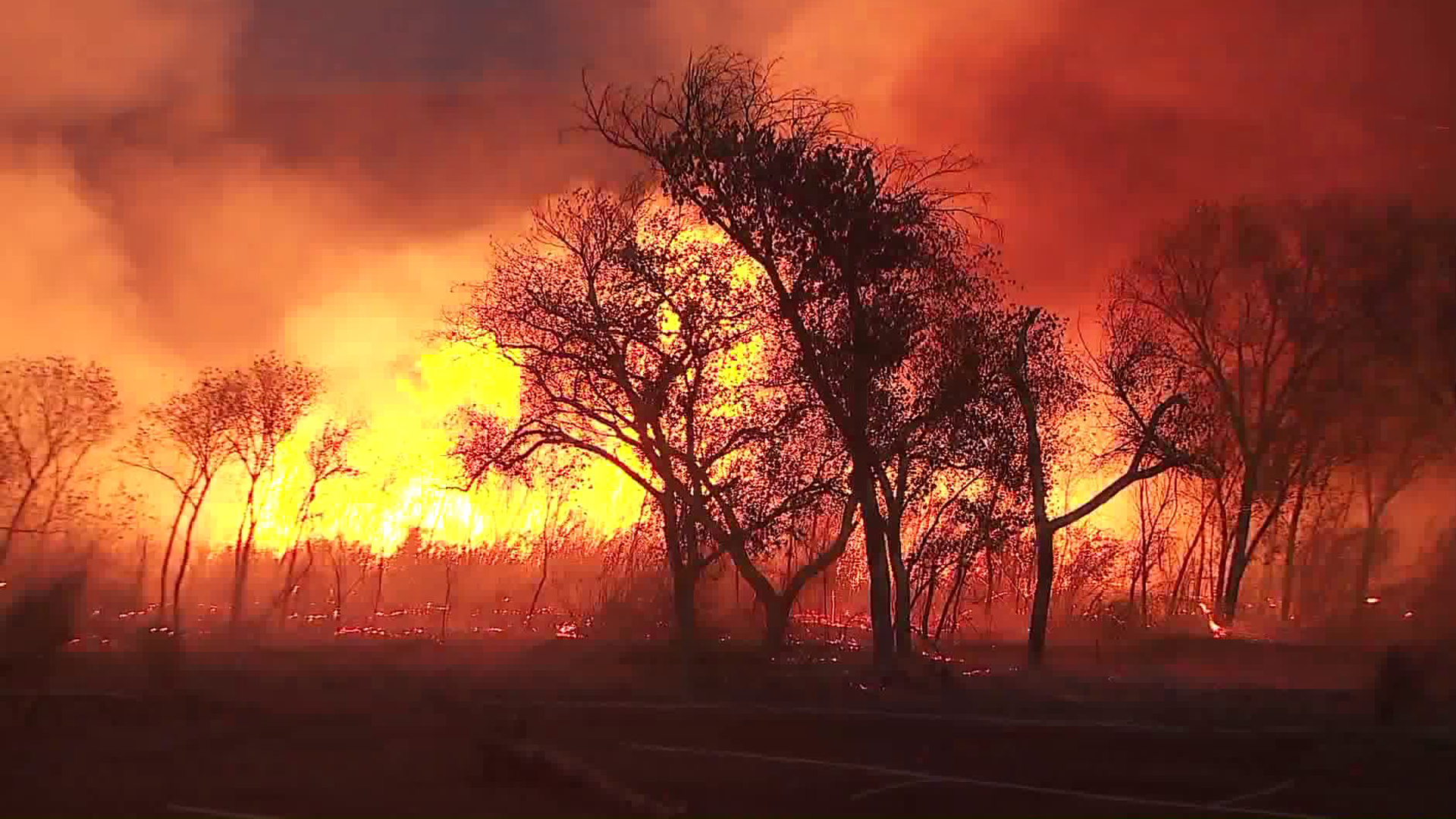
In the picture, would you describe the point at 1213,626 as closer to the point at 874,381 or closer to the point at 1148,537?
the point at 1148,537

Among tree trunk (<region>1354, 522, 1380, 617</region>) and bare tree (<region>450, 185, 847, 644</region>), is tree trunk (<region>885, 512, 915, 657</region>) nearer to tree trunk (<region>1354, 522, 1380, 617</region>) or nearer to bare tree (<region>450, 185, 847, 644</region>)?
bare tree (<region>450, 185, 847, 644</region>)

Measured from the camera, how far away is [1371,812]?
15.0 m

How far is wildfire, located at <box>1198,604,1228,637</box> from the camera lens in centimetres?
4871

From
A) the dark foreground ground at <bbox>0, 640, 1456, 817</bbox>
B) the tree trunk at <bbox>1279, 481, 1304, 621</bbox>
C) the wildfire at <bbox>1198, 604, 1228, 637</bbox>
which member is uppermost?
A: the tree trunk at <bbox>1279, 481, 1304, 621</bbox>

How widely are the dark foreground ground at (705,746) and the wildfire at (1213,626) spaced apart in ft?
70.0

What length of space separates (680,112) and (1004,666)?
2044cm

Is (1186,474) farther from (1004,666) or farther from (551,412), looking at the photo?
(551,412)

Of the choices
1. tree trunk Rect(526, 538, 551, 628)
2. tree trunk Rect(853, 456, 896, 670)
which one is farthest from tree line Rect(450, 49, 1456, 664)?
tree trunk Rect(526, 538, 551, 628)

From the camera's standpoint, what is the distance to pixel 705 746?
63.3 ft

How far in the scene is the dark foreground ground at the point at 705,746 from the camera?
15141 millimetres

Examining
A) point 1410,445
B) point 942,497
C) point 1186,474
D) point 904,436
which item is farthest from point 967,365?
point 1410,445

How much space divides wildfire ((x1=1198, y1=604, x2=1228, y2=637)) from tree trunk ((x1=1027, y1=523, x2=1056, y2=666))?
1586 cm

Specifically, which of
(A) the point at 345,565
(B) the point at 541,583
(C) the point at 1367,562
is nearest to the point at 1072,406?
(C) the point at 1367,562

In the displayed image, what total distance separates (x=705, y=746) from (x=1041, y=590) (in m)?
17.7
